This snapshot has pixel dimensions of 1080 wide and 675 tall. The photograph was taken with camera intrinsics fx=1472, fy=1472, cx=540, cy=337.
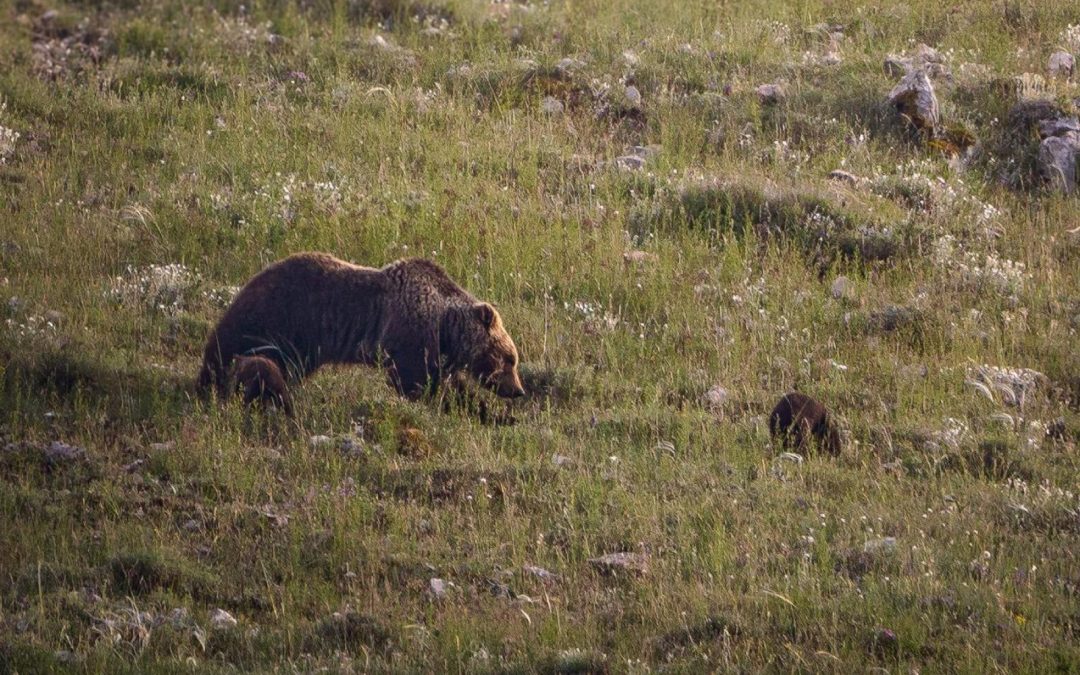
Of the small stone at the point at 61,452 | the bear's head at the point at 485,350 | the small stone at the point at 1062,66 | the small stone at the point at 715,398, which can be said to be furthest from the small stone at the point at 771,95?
the small stone at the point at 61,452

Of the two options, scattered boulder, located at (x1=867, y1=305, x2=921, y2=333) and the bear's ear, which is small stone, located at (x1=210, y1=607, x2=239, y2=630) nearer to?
the bear's ear

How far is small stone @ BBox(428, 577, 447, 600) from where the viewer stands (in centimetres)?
662

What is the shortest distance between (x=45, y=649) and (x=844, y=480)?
412cm

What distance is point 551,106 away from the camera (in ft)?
42.8

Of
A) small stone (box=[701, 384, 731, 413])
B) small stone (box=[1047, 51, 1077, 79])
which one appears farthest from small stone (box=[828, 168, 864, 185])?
small stone (box=[701, 384, 731, 413])

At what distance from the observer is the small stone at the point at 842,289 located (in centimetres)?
1037

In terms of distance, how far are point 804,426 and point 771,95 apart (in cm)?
552

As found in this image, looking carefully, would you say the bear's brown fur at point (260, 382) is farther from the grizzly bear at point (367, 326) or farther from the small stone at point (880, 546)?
the small stone at point (880, 546)

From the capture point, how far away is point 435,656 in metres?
6.07

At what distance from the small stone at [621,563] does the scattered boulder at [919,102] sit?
688 centimetres

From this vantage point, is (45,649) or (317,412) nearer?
(45,649)

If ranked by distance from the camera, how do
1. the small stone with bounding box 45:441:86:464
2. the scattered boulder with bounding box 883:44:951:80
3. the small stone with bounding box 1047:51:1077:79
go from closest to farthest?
1. the small stone with bounding box 45:441:86:464
2. the scattered boulder with bounding box 883:44:951:80
3. the small stone with bounding box 1047:51:1077:79

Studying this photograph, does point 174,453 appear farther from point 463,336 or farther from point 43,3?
point 43,3

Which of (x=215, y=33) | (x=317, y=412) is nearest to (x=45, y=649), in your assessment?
(x=317, y=412)
